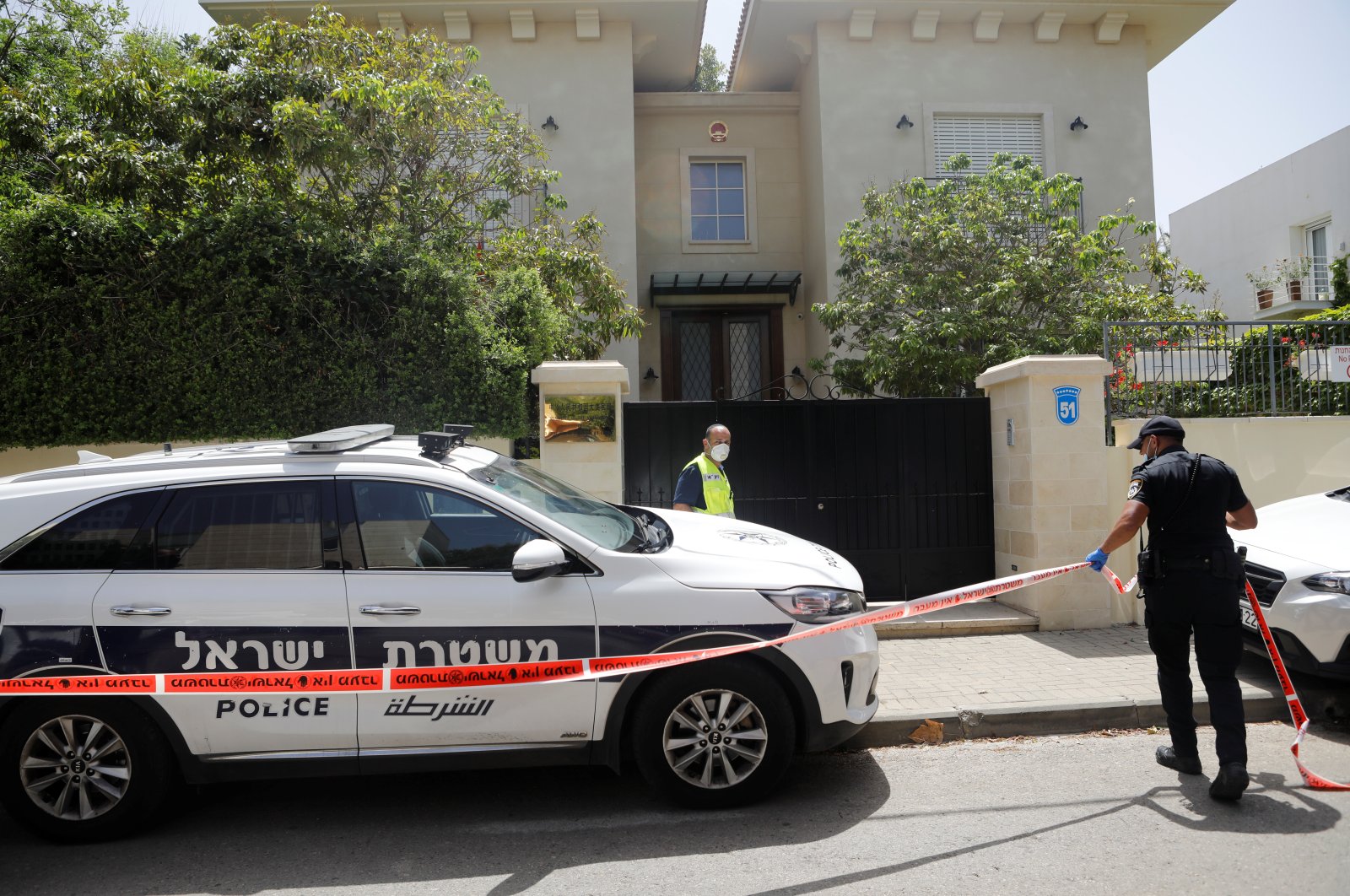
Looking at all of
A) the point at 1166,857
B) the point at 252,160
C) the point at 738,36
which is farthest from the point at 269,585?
the point at 738,36

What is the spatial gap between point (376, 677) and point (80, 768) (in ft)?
4.46

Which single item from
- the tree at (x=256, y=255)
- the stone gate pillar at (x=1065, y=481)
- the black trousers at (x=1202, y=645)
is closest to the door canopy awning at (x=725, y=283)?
the tree at (x=256, y=255)

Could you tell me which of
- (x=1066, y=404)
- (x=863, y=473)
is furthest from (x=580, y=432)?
(x=1066, y=404)

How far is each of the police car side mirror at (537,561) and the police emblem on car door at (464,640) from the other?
0.34 ft

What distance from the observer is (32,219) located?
725 centimetres

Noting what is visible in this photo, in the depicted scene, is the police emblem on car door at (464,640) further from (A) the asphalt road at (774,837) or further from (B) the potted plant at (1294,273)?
(B) the potted plant at (1294,273)

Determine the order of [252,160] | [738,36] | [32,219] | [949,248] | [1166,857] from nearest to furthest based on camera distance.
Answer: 1. [1166,857]
2. [32,219]
3. [252,160]
4. [949,248]
5. [738,36]

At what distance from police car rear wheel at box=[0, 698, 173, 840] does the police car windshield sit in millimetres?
1893

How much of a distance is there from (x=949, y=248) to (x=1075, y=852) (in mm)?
8597

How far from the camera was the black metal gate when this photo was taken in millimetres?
8469

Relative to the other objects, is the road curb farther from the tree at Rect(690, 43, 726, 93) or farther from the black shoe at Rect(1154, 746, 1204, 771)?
the tree at Rect(690, 43, 726, 93)

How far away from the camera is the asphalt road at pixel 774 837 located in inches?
143

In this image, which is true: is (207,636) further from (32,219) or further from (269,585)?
(32,219)

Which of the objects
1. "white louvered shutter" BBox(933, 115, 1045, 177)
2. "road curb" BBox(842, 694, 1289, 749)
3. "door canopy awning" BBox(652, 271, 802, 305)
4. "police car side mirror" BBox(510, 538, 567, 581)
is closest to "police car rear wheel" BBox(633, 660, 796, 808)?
"police car side mirror" BBox(510, 538, 567, 581)
